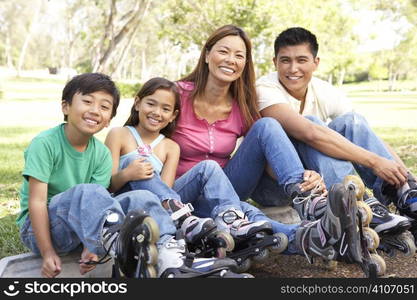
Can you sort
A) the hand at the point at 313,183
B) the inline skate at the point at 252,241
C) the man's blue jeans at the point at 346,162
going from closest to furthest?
1. the inline skate at the point at 252,241
2. the hand at the point at 313,183
3. the man's blue jeans at the point at 346,162

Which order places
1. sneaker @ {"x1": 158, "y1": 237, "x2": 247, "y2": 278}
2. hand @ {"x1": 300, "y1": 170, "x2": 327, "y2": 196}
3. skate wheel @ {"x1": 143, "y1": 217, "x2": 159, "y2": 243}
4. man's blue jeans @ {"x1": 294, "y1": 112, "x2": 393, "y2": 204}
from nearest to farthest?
1. skate wheel @ {"x1": 143, "y1": 217, "x2": 159, "y2": 243}
2. sneaker @ {"x1": 158, "y1": 237, "x2": 247, "y2": 278}
3. hand @ {"x1": 300, "y1": 170, "x2": 327, "y2": 196}
4. man's blue jeans @ {"x1": 294, "y1": 112, "x2": 393, "y2": 204}

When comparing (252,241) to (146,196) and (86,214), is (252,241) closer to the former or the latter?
(146,196)

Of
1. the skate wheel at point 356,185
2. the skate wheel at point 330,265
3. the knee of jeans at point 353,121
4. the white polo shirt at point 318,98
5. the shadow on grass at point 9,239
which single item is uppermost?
the white polo shirt at point 318,98

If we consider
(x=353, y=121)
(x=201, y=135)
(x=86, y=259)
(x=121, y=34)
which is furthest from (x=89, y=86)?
(x=121, y=34)

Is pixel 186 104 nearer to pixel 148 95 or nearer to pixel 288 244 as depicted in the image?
pixel 148 95

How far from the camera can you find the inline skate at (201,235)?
2.50m

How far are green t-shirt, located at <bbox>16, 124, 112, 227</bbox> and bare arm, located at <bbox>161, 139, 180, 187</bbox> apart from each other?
43cm

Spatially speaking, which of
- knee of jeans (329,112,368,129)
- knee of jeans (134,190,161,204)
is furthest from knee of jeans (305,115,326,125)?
knee of jeans (134,190,161,204)

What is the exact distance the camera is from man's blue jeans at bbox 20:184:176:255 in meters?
2.36

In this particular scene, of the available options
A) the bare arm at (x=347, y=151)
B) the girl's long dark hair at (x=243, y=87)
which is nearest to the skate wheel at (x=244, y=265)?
the bare arm at (x=347, y=151)

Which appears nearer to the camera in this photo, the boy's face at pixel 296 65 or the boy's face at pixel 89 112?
the boy's face at pixel 89 112

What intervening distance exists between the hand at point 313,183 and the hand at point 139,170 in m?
0.79

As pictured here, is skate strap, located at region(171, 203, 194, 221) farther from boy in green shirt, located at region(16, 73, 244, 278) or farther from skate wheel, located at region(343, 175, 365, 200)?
skate wheel, located at region(343, 175, 365, 200)

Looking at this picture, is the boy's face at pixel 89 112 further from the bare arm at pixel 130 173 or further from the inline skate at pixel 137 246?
the inline skate at pixel 137 246
